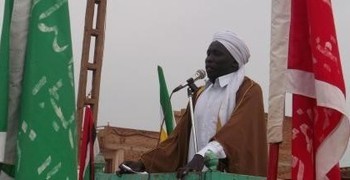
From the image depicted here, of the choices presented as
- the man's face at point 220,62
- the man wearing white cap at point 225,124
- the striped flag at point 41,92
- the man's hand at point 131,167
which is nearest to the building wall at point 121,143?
the man wearing white cap at point 225,124

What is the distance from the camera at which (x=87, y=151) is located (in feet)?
15.8

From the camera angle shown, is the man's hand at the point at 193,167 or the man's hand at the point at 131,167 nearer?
the man's hand at the point at 193,167

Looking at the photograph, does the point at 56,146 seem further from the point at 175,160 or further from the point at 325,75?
the point at 175,160

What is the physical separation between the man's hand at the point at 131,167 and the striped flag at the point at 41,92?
1.76 meters

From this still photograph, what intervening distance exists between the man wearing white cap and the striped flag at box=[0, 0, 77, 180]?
134 centimetres

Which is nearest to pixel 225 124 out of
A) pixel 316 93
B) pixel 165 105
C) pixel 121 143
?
pixel 316 93

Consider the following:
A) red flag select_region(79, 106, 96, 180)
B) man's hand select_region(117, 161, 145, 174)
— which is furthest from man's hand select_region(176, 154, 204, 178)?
red flag select_region(79, 106, 96, 180)

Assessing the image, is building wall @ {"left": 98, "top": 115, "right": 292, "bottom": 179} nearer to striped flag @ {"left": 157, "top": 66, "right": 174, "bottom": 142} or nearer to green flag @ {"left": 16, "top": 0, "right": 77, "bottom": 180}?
striped flag @ {"left": 157, "top": 66, "right": 174, "bottom": 142}

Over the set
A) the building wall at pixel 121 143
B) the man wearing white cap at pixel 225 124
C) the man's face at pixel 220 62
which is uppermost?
the man's face at pixel 220 62

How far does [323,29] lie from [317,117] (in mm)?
309

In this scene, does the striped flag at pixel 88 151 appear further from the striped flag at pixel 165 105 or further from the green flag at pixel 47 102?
the green flag at pixel 47 102

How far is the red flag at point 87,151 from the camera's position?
4488 millimetres

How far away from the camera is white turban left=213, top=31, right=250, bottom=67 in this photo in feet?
12.8

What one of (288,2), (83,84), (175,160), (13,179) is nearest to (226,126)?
(175,160)
